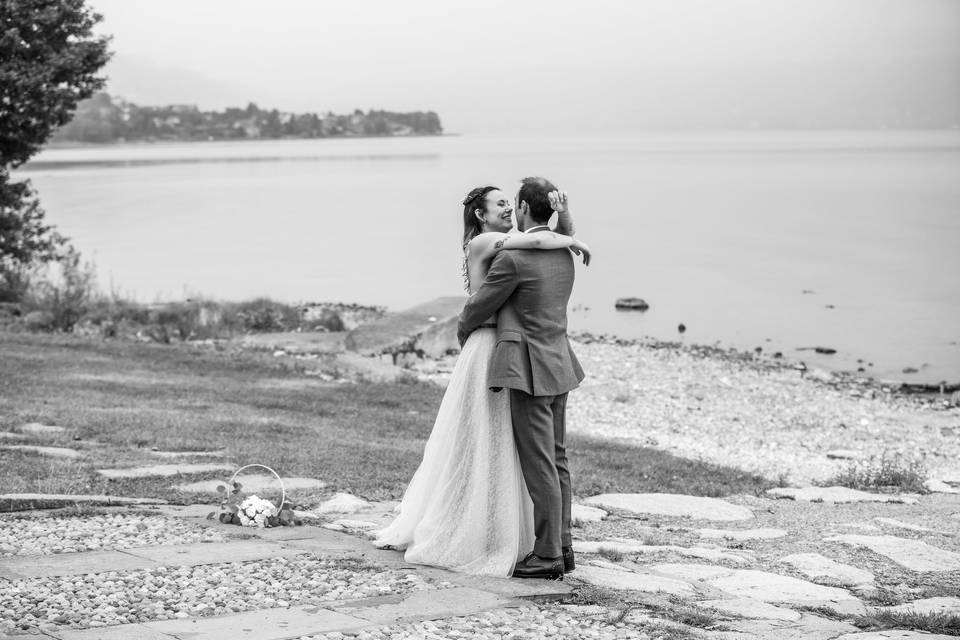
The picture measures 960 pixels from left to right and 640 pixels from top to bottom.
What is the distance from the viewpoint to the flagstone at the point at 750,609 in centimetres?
614

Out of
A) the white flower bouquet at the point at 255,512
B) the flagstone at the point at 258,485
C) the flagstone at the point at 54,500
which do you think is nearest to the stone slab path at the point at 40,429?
the flagstone at the point at 258,485

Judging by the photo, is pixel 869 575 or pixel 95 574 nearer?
pixel 95 574

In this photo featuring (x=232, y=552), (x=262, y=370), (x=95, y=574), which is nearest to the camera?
(x=95, y=574)

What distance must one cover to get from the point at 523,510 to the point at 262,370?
1186 centimetres

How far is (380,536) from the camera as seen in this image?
7363mm

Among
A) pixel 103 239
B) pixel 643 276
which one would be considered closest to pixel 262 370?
pixel 643 276

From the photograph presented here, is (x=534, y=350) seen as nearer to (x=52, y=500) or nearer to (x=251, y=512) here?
(x=251, y=512)

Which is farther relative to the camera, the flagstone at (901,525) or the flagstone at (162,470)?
the flagstone at (162,470)

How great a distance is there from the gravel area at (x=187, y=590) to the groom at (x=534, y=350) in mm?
910

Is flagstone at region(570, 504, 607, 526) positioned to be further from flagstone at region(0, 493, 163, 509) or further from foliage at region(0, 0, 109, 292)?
foliage at region(0, 0, 109, 292)

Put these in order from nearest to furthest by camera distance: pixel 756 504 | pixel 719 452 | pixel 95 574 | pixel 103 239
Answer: pixel 95 574, pixel 756 504, pixel 719 452, pixel 103 239

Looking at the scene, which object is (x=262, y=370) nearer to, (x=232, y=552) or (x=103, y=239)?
(x=232, y=552)

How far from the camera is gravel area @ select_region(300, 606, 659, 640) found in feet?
17.6

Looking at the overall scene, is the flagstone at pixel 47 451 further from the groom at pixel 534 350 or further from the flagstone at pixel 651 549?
the groom at pixel 534 350
